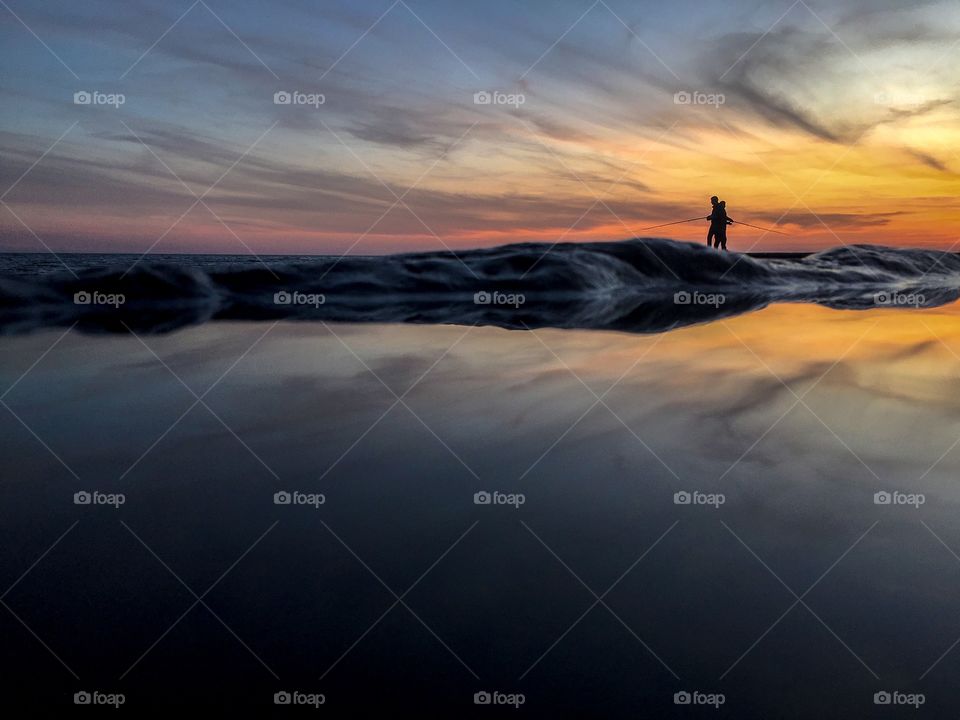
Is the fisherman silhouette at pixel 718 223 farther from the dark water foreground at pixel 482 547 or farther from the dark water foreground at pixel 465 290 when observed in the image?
the dark water foreground at pixel 482 547

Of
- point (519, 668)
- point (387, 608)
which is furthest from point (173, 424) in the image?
point (519, 668)

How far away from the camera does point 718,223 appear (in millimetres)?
20406

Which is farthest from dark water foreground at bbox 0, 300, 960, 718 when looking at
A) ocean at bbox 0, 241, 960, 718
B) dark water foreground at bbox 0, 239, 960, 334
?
dark water foreground at bbox 0, 239, 960, 334

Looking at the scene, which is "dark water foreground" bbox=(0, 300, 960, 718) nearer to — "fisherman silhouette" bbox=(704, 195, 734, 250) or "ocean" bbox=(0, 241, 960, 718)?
"ocean" bbox=(0, 241, 960, 718)

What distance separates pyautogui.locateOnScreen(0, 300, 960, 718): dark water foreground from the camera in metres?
2.04

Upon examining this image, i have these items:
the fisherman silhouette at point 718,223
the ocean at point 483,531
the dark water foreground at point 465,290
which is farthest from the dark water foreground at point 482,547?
the fisherman silhouette at point 718,223

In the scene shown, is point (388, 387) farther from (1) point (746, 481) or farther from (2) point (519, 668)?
(2) point (519, 668)

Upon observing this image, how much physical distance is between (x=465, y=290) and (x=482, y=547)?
1243cm

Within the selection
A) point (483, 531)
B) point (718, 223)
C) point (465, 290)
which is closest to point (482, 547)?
point (483, 531)

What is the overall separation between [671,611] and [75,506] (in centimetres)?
262

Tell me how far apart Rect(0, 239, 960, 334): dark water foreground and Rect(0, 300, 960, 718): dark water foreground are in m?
4.37

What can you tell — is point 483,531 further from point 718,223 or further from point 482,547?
point 718,223

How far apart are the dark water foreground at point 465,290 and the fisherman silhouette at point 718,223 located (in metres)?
1.01

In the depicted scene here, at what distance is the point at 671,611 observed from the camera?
2.35m
